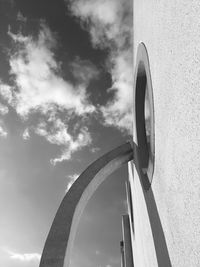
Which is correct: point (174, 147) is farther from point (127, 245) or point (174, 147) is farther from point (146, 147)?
point (127, 245)

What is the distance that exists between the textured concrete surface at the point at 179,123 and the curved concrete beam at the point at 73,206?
190 cm

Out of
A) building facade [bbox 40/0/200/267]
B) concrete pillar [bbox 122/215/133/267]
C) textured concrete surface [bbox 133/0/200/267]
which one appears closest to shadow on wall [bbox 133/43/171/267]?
building facade [bbox 40/0/200/267]

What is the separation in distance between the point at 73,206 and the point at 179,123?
364cm

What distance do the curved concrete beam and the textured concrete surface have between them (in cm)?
190

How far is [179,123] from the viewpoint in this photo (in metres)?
2.60

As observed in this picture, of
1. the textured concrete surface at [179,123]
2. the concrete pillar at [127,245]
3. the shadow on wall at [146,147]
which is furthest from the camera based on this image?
the concrete pillar at [127,245]

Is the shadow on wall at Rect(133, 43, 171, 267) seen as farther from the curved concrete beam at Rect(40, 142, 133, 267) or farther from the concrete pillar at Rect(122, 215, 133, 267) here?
the concrete pillar at Rect(122, 215, 133, 267)

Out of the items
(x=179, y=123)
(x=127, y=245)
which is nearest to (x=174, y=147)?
(x=179, y=123)

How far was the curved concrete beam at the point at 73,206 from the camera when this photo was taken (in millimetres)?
4320

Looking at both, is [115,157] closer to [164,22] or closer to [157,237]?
[157,237]

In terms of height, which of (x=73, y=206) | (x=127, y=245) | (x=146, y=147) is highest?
(x=127, y=245)

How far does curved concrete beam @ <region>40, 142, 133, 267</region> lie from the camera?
14.2 ft

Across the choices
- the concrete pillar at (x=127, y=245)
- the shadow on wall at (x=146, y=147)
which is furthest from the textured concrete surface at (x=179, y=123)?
the concrete pillar at (x=127, y=245)

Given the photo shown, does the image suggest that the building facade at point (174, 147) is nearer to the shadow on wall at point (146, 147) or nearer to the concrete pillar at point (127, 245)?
the shadow on wall at point (146, 147)
